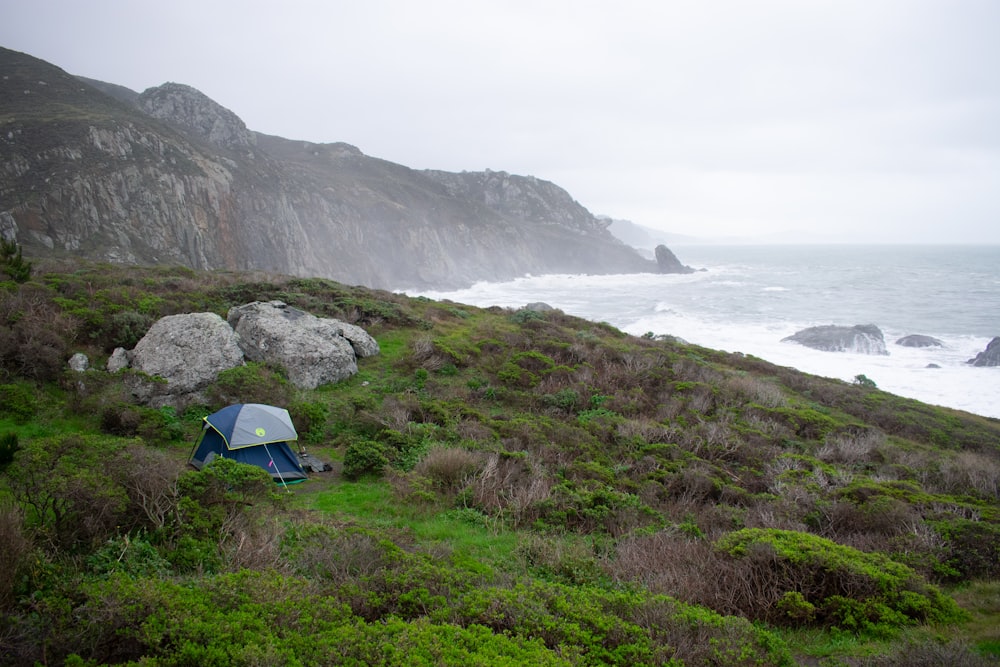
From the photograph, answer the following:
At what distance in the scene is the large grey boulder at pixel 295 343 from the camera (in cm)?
1252

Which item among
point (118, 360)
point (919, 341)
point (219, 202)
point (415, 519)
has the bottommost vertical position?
point (919, 341)

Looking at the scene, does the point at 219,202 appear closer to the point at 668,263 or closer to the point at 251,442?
the point at 251,442

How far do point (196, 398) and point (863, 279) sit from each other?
9072cm

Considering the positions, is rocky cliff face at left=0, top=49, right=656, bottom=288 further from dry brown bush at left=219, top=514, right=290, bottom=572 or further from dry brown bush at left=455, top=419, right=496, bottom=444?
dry brown bush at left=219, top=514, right=290, bottom=572

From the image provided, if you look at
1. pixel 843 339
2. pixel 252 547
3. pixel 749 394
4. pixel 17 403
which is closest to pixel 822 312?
pixel 843 339

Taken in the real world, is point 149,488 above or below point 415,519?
above

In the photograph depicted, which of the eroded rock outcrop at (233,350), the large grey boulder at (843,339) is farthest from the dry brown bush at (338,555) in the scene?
the large grey boulder at (843,339)

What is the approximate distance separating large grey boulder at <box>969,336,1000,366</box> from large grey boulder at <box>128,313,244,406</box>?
40.2 m

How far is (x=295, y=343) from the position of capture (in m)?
12.8

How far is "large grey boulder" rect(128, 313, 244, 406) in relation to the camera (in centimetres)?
1035

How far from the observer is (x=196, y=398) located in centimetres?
1060

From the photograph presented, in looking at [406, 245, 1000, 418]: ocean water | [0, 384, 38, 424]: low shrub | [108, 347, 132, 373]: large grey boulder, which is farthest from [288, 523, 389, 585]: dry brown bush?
[406, 245, 1000, 418]: ocean water

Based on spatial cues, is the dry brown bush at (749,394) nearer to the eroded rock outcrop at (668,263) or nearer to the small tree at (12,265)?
the small tree at (12,265)

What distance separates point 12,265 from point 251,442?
11.8m
